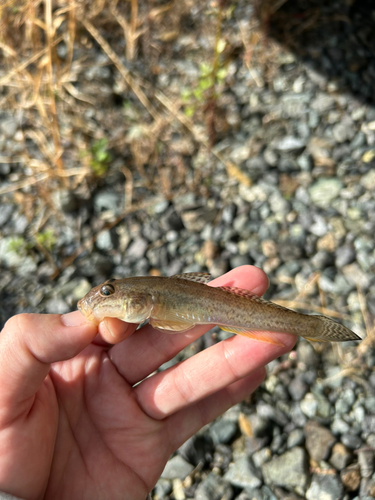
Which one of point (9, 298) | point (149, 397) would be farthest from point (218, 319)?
point (9, 298)

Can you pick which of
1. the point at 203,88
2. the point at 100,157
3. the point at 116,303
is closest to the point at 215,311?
the point at 116,303

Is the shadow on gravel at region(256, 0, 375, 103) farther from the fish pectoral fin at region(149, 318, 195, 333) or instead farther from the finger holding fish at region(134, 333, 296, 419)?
the fish pectoral fin at region(149, 318, 195, 333)

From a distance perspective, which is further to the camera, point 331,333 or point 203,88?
point 203,88

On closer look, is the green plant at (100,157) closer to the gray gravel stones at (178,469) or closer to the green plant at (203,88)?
the green plant at (203,88)

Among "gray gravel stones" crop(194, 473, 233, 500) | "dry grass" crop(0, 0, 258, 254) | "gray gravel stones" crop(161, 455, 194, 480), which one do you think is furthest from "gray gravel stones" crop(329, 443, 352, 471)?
"dry grass" crop(0, 0, 258, 254)

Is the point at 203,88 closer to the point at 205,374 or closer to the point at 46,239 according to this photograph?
the point at 46,239

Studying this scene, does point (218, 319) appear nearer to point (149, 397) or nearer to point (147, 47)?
point (149, 397)
